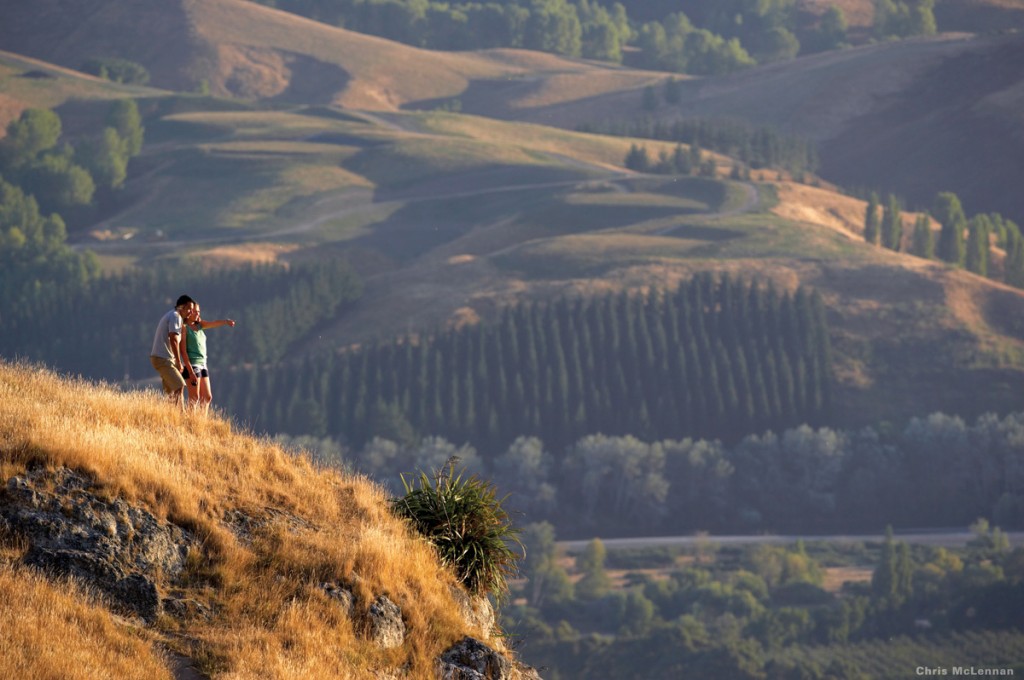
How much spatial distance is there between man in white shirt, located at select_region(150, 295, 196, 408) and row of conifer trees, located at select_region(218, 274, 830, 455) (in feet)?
376

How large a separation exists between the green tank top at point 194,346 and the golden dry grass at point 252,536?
69.0 inches

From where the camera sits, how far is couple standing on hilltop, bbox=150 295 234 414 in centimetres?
2541

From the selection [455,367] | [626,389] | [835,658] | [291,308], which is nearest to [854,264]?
[626,389]

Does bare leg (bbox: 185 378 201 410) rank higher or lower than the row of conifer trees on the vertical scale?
higher

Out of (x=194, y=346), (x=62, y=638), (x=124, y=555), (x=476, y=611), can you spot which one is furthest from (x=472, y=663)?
(x=194, y=346)

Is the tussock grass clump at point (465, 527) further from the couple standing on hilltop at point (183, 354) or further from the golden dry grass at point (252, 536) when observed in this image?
the couple standing on hilltop at point (183, 354)

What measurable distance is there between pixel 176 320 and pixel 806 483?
113681 millimetres

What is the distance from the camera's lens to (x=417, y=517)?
2353 cm

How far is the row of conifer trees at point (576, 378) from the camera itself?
145 metres

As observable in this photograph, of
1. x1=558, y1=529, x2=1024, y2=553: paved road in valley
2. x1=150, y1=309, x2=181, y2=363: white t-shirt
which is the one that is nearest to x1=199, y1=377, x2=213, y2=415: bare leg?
x1=150, y1=309, x2=181, y2=363: white t-shirt

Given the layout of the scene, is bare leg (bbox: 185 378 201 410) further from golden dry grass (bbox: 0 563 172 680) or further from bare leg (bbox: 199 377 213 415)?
golden dry grass (bbox: 0 563 172 680)

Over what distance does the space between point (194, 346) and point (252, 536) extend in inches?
221

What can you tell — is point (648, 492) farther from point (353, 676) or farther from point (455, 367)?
point (353, 676)

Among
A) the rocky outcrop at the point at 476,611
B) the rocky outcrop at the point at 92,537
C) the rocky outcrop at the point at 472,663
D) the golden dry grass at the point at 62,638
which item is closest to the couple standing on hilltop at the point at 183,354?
the rocky outcrop at the point at 92,537
